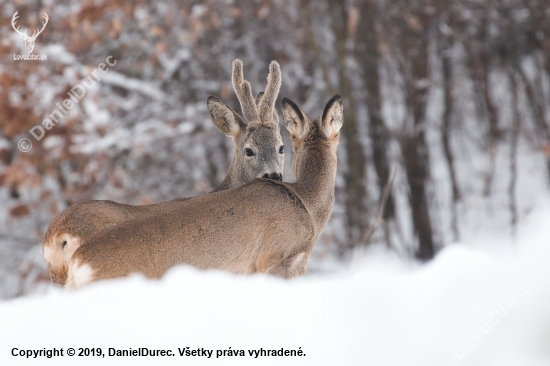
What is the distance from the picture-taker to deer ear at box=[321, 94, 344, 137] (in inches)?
203

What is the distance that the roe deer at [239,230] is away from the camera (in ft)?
13.4

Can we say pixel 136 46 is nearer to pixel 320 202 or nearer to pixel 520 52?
pixel 520 52

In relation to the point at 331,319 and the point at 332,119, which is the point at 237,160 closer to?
the point at 332,119

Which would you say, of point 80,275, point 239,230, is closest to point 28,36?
point 239,230

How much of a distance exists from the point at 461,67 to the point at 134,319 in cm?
1446

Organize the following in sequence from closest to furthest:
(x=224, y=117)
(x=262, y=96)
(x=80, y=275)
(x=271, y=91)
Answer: (x=80, y=275) < (x=271, y=91) < (x=224, y=117) < (x=262, y=96)

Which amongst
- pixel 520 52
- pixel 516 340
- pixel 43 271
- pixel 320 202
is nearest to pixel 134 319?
pixel 516 340

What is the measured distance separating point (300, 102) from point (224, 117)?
9026 millimetres

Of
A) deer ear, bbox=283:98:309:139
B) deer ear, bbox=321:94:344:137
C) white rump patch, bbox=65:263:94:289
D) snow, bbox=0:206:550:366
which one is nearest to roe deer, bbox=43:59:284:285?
deer ear, bbox=283:98:309:139

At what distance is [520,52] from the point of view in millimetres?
16188

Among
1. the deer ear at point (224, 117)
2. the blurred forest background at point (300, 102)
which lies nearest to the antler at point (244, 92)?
the deer ear at point (224, 117)

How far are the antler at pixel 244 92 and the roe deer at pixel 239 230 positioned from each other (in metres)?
0.99

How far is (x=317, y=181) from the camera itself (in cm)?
514

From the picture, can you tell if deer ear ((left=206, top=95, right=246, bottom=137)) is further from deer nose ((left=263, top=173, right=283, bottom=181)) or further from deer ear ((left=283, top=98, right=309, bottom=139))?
deer ear ((left=283, top=98, right=309, bottom=139))
